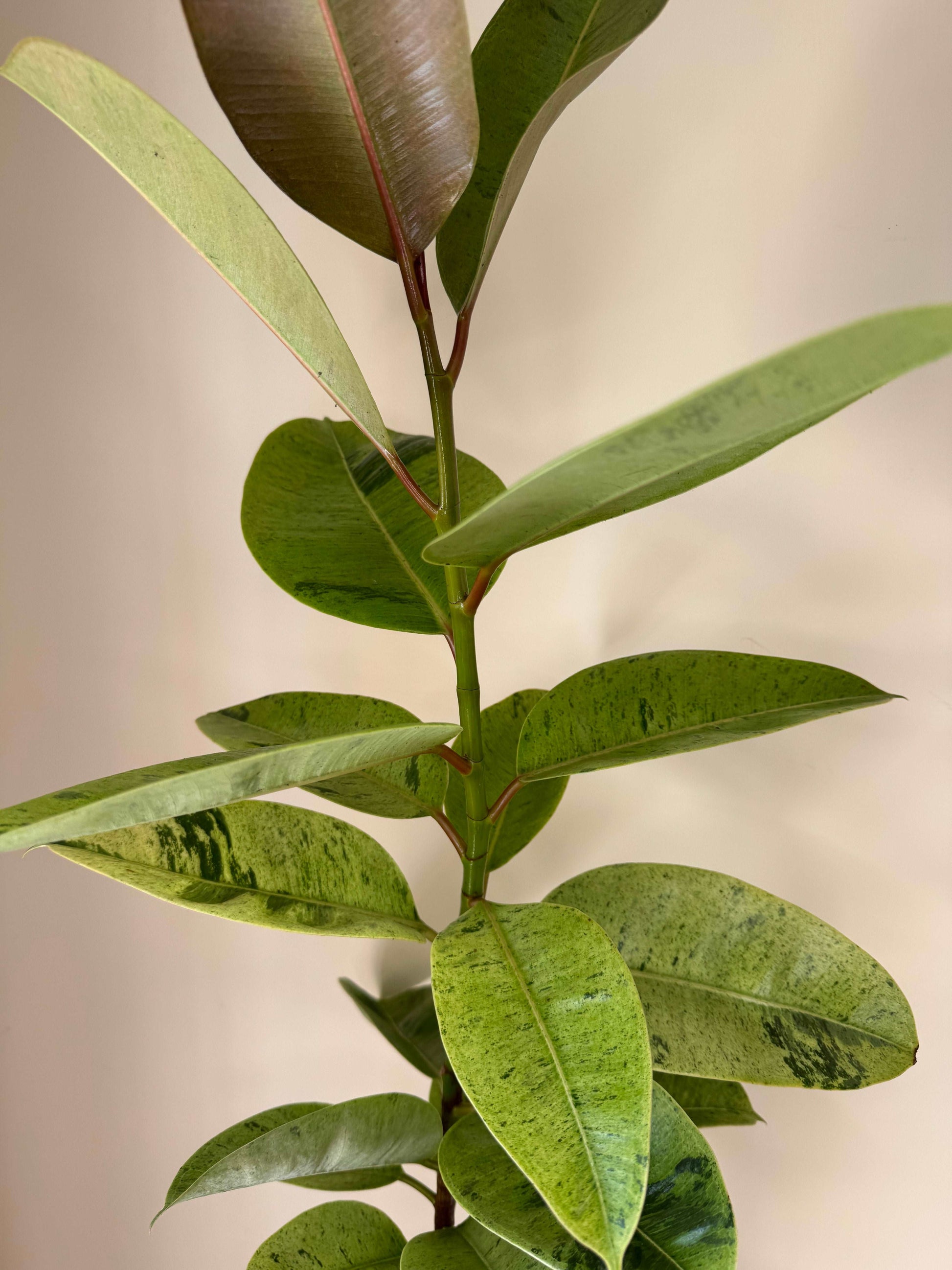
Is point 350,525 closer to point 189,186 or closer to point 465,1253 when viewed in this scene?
point 189,186

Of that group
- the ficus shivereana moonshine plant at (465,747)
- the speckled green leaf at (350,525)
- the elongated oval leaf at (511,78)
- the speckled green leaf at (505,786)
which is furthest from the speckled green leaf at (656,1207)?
the elongated oval leaf at (511,78)

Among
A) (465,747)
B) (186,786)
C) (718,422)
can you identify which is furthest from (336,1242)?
(718,422)

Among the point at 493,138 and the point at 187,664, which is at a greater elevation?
the point at 493,138

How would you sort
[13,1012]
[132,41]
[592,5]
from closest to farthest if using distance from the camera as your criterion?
1. [592,5]
2. [132,41]
3. [13,1012]

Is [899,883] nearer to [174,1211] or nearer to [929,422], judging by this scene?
[929,422]

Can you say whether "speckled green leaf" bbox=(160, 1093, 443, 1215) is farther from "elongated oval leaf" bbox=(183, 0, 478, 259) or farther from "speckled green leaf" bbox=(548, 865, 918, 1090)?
"elongated oval leaf" bbox=(183, 0, 478, 259)

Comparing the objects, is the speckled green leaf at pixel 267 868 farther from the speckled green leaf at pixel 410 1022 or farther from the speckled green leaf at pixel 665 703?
the speckled green leaf at pixel 410 1022

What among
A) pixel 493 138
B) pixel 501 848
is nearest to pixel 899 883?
pixel 501 848

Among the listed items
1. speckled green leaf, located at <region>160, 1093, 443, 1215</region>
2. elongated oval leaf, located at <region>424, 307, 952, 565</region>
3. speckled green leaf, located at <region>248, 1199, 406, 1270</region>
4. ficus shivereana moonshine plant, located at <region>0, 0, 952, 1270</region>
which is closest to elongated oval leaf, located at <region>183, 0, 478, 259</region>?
ficus shivereana moonshine plant, located at <region>0, 0, 952, 1270</region>

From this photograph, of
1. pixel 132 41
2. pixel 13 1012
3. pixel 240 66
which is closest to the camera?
pixel 240 66
